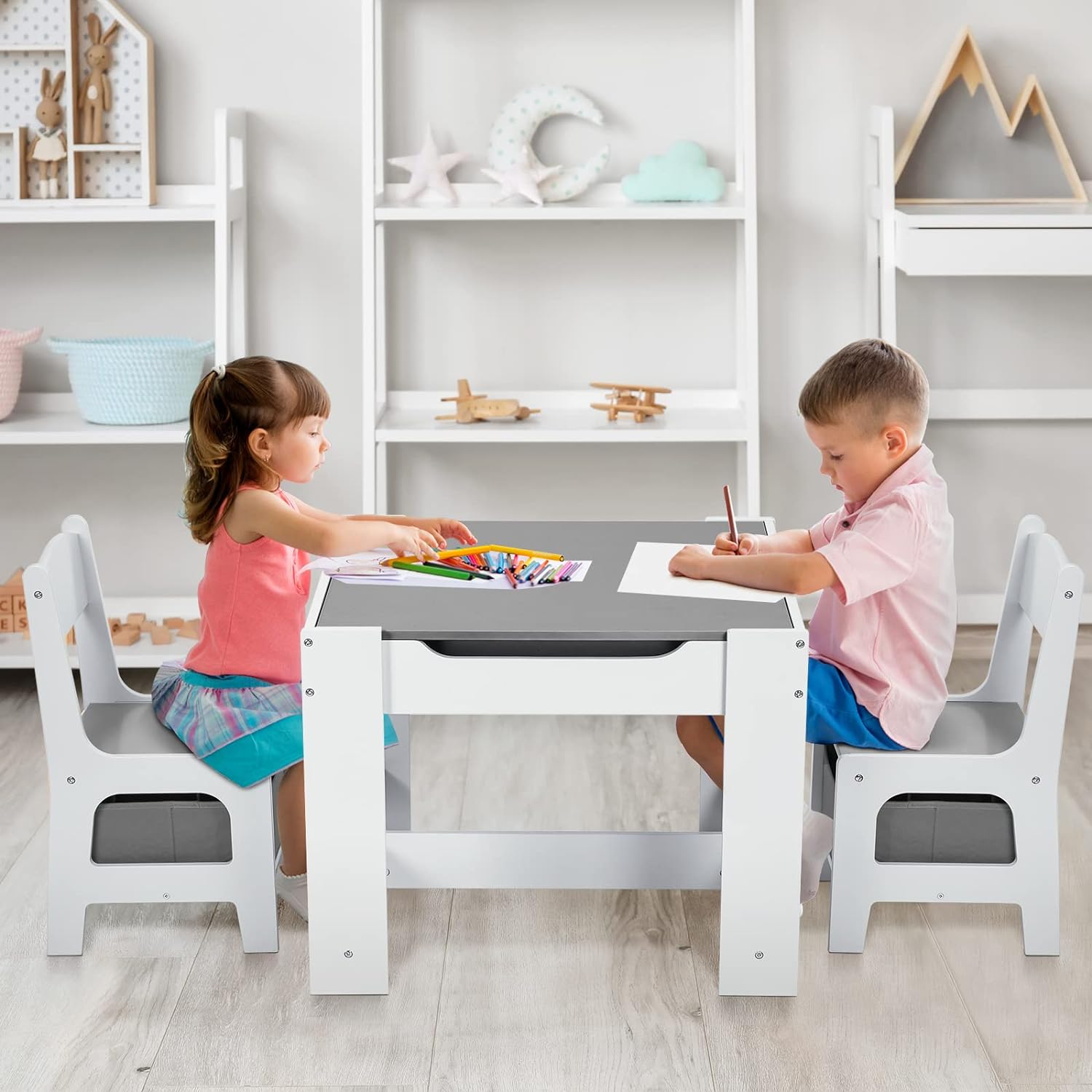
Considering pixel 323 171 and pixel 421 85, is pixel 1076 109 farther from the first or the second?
pixel 323 171

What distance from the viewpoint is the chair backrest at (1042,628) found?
179 centimetres

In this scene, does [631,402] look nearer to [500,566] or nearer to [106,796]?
[500,566]

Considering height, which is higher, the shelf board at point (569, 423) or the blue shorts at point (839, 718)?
the shelf board at point (569, 423)

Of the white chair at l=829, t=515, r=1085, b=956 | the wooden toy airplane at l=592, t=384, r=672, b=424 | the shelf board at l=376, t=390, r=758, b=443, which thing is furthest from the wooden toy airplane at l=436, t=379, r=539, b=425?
the white chair at l=829, t=515, r=1085, b=956

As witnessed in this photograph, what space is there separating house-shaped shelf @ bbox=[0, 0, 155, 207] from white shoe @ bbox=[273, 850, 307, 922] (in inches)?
62.0

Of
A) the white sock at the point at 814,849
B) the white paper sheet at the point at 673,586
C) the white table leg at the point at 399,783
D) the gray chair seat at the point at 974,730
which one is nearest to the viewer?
the white paper sheet at the point at 673,586

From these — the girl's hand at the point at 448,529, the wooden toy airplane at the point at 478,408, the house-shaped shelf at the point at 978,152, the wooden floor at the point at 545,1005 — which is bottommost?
the wooden floor at the point at 545,1005

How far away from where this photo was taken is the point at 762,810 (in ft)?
5.58

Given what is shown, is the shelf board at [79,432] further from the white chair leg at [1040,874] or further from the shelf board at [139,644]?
the white chair leg at [1040,874]

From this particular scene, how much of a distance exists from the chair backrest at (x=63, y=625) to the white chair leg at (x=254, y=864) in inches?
8.7

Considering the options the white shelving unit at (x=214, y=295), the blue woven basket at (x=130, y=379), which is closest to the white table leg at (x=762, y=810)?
the white shelving unit at (x=214, y=295)

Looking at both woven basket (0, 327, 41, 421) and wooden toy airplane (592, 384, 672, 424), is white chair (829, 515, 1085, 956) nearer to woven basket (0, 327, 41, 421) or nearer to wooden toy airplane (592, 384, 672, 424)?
wooden toy airplane (592, 384, 672, 424)

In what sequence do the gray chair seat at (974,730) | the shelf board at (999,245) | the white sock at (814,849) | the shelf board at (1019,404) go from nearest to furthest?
the gray chair seat at (974,730)
the white sock at (814,849)
the shelf board at (999,245)
the shelf board at (1019,404)

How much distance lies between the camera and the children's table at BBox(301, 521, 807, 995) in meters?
1.64
